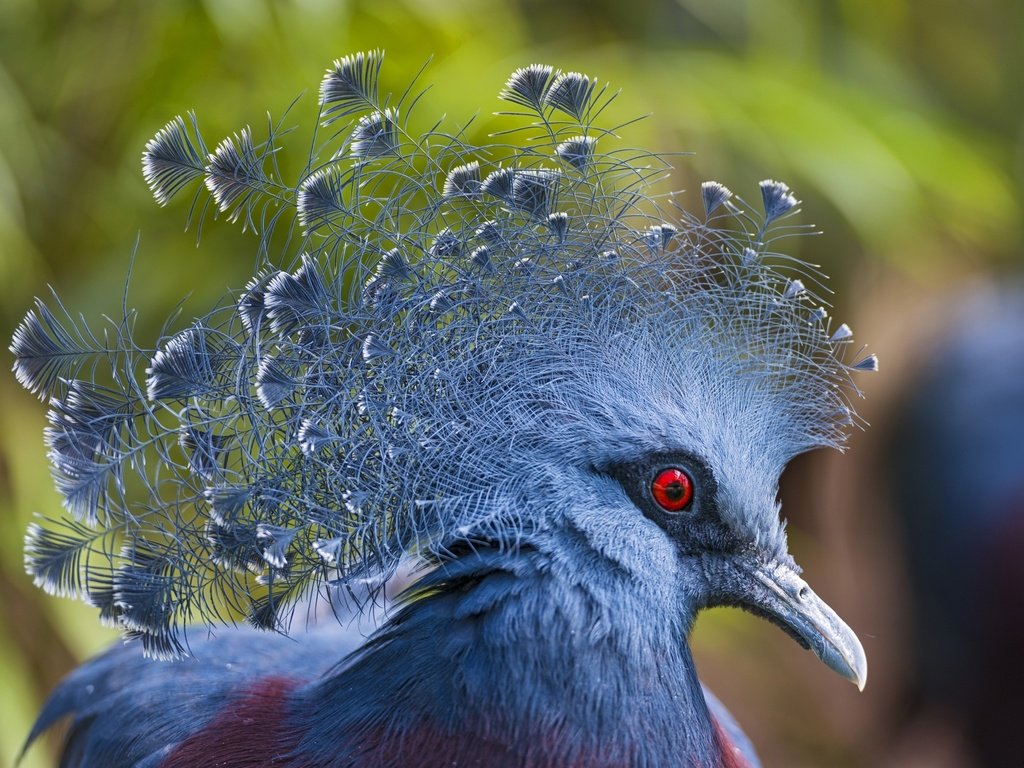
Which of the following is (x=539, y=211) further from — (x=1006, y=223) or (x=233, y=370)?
(x=1006, y=223)

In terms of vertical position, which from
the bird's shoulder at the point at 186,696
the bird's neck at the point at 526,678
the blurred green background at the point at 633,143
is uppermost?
the blurred green background at the point at 633,143

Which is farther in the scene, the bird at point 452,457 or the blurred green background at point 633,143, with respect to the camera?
the blurred green background at point 633,143

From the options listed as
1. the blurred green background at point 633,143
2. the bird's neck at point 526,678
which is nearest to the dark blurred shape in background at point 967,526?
the blurred green background at point 633,143

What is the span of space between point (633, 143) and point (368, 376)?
7.53 feet

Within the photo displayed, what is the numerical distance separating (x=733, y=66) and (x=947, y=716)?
96.7 inches

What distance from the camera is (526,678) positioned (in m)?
1.38

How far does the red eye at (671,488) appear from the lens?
4.83ft

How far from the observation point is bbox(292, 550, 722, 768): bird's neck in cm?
138

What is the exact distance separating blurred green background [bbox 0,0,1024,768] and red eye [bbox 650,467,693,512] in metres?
2.01

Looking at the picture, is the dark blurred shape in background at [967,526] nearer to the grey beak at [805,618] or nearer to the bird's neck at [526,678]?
the grey beak at [805,618]

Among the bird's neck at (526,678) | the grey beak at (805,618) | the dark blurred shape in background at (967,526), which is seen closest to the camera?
the bird's neck at (526,678)

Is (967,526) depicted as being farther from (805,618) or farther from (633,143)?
(805,618)

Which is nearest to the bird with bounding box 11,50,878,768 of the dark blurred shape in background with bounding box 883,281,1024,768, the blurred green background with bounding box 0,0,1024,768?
the blurred green background with bounding box 0,0,1024,768

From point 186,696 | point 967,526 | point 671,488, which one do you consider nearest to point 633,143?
point 967,526
